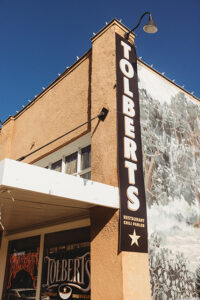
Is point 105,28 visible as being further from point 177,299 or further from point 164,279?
point 177,299

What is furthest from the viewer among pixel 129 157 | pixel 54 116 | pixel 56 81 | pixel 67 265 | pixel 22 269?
pixel 56 81

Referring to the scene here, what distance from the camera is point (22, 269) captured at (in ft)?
32.7

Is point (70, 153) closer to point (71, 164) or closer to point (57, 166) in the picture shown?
point (71, 164)

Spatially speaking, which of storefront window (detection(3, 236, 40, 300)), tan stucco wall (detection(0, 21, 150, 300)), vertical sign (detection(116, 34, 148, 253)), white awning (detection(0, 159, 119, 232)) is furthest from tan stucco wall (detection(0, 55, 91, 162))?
storefront window (detection(3, 236, 40, 300))

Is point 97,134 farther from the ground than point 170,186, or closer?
farther from the ground

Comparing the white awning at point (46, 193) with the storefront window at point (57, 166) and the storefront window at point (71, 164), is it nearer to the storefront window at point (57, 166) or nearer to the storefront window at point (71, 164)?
the storefront window at point (71, 164)

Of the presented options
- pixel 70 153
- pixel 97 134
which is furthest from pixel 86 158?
pixel 97 134

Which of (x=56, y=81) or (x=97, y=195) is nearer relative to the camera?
(x=97, y=195)

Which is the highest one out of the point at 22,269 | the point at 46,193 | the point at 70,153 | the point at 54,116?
the point at 54,116

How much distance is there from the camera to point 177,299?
261 inches

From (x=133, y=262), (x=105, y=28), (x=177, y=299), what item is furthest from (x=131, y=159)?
(x=105, y=28)

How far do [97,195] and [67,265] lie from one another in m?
3.15

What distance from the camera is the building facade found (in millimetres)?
5707

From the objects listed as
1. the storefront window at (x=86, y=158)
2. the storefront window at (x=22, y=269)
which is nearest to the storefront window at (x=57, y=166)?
the storefront window at (x=86, y=158)
